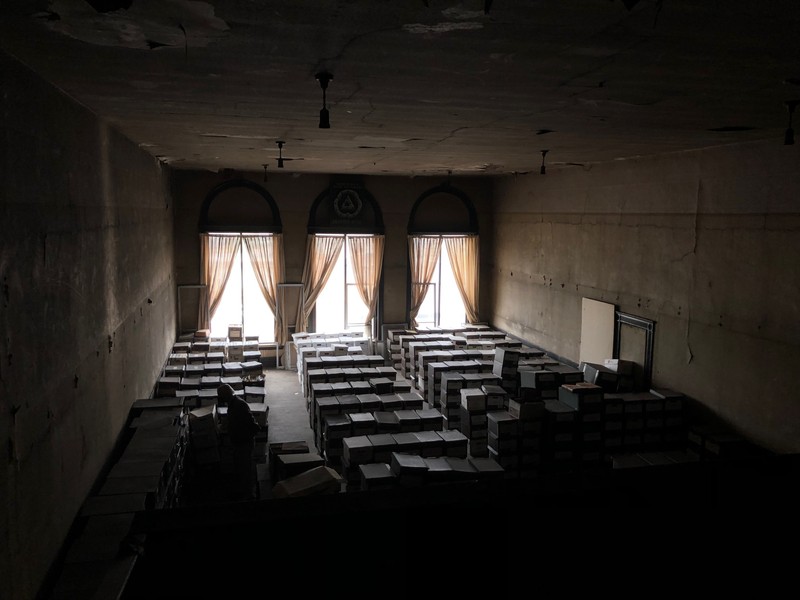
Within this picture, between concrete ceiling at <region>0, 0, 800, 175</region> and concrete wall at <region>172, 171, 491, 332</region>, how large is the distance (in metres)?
5.03

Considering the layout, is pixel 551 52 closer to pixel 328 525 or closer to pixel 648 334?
pixel 328 525

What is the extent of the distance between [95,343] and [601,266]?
6.21 m

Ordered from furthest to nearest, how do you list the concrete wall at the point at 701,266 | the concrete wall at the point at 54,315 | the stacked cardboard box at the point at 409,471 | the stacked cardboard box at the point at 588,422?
the stacked cardboard box at the point at 588,422 < the concrete wall at the point at 701,266 < the stacked cardboard box at the point at 409,471 < the concrete wall at the point at 54,315

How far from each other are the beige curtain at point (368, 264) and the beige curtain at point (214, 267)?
208 cm

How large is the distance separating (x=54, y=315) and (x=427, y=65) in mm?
2387

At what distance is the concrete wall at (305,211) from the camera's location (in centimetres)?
1095

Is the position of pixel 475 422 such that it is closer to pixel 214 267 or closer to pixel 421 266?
pixel 421 266

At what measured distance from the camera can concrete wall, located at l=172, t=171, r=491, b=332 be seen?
1095 centimetres

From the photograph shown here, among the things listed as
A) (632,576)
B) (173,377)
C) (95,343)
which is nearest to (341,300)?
(173,377)

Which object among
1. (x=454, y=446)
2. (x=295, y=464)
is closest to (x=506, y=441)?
(x=454, y=446)

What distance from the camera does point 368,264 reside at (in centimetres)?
1188

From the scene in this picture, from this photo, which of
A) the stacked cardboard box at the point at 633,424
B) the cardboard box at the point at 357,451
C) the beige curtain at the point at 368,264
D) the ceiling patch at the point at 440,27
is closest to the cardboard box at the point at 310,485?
the cardboard box at the point at 357,451

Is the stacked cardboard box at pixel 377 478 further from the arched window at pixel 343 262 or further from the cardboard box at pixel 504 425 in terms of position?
the arched window at pixel 343 262

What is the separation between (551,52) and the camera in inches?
114
